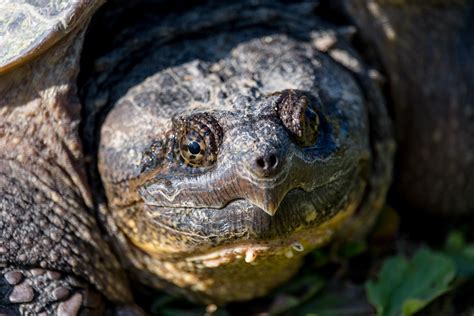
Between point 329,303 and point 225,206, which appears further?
point 329,303

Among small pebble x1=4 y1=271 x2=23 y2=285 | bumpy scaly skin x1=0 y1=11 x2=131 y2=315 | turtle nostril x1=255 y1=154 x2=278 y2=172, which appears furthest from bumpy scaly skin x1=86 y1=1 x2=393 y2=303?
small pebble x1=4 y1=271 x2=23 y2=285

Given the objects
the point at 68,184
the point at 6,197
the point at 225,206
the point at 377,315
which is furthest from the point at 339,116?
the point at 6,197

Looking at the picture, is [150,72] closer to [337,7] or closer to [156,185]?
[156,185]

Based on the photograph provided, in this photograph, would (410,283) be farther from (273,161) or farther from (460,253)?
(273,161)

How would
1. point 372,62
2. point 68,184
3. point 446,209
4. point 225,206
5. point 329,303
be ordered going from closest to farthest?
point 225,206
point 68,184
point 329,303
point 372,62
point 446,209

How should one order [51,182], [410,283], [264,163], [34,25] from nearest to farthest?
[264,163] → [34,25] → [51,182] → [410,283]

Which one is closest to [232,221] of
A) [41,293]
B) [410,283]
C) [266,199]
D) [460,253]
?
[266,199]
